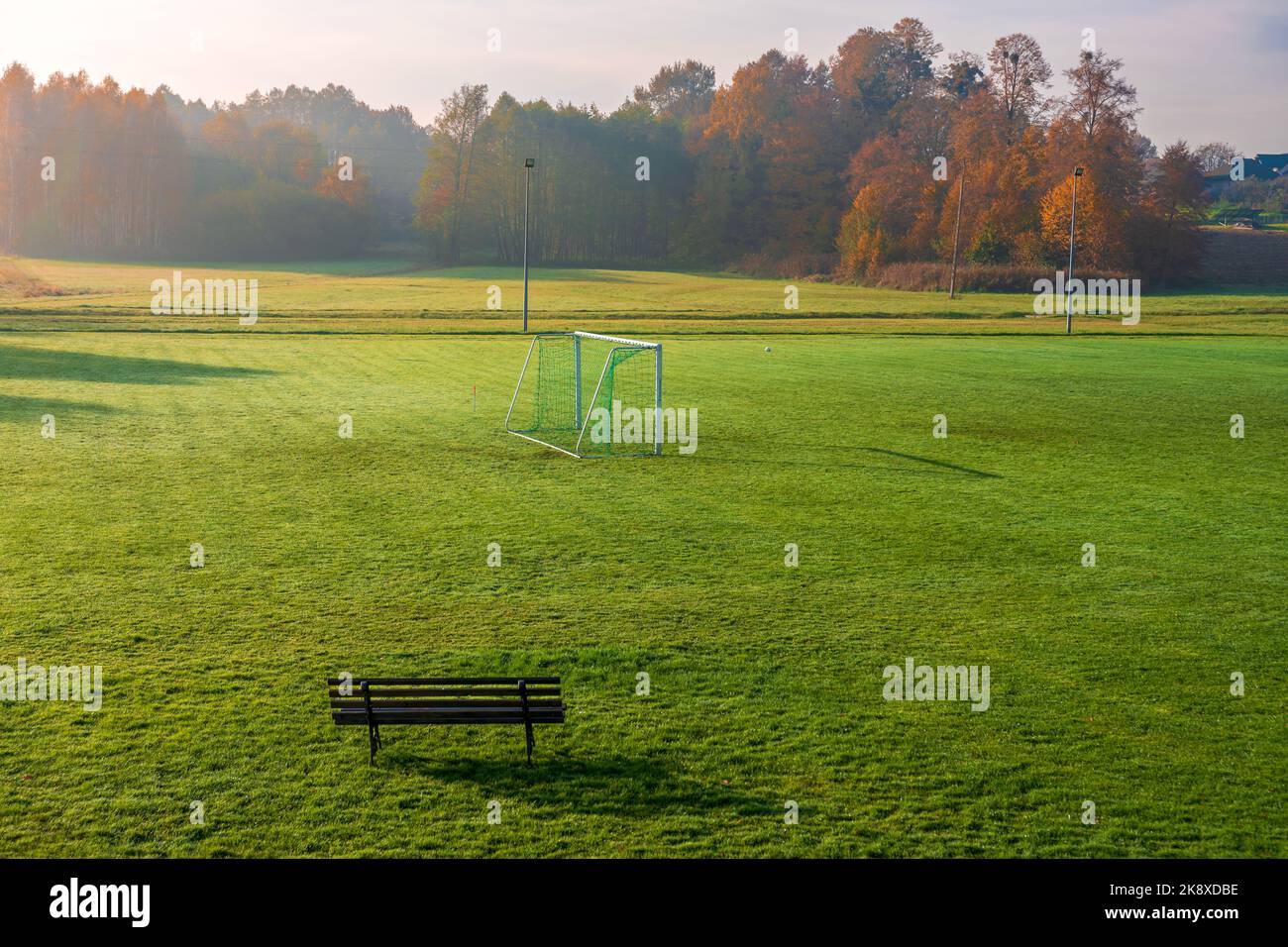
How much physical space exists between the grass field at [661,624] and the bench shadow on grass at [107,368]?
349cm

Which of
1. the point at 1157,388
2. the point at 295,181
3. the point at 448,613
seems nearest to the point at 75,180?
the point at 295,181

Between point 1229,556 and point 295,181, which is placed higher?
point 295,181

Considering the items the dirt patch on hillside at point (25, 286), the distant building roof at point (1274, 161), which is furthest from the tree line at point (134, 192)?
the distant building roof at point (1274, 161)

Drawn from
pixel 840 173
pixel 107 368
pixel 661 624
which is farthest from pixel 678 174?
pixel 661 624

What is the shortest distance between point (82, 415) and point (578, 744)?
62.1 ft

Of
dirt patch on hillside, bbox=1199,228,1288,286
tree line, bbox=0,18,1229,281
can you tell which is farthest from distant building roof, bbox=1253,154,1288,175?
dirt patch on hillside, bbox=1199,228,1288,286

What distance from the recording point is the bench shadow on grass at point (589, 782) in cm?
767

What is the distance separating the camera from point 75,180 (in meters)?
113

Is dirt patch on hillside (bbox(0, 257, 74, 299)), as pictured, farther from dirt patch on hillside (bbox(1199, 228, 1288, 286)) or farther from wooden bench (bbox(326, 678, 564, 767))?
dirt patch on hillside (bbox(1199, 228, 1288, 286))

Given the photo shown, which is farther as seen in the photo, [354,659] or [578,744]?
[354,659]

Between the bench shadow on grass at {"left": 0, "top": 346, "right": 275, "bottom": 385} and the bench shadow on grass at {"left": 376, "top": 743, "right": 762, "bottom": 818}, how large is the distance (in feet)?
77.0

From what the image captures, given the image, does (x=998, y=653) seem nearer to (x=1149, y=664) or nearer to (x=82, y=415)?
(x=1149, y=664)

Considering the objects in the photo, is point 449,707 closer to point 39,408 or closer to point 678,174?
point 39,408

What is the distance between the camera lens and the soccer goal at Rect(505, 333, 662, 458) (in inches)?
836
